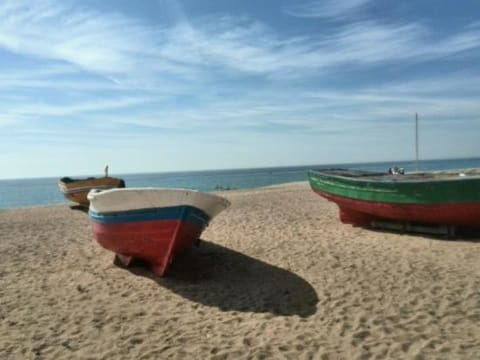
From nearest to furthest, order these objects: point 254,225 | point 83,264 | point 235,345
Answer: point 235,345 → point 83,264 → point 254,225

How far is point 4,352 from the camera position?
14.3 feet

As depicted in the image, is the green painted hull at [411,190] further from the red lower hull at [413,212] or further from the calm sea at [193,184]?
the calm sea at [193,184]

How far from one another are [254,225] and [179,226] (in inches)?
215

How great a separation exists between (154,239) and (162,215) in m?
0.43

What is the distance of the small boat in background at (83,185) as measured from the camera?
17.6 meters

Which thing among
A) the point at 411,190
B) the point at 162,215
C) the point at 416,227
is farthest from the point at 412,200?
the point at 162,215

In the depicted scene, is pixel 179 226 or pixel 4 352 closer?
pixel 4 352

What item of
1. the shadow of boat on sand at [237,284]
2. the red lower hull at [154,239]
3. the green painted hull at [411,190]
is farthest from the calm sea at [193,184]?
the shadow of boat on sand at [237,284]

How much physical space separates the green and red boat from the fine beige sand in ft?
1.64

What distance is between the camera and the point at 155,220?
6621mm

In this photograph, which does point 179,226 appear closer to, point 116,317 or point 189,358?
point 116,317

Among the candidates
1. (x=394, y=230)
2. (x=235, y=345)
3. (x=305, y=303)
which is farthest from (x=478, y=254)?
(x=235, y=345)

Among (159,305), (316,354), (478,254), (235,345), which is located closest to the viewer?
(316,354)

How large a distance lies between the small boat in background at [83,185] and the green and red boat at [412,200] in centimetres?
1001
